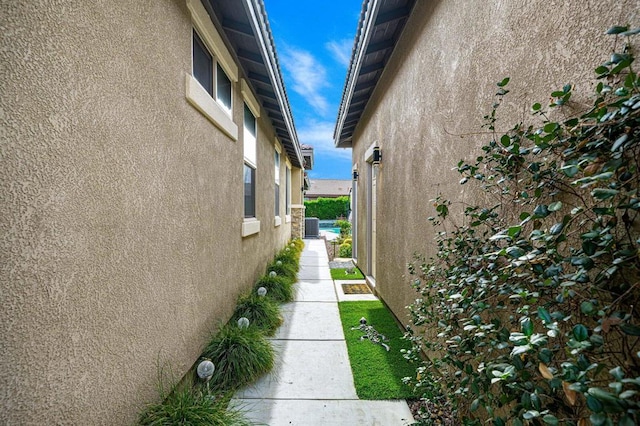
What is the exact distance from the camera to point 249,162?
677cm

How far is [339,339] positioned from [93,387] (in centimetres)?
360

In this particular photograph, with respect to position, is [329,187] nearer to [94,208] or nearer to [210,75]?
[210,75]

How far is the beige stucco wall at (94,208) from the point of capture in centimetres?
151

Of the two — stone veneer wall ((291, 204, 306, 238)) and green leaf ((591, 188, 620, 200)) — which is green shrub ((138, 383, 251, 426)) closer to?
green leaf ((591, 188, 620, 200))

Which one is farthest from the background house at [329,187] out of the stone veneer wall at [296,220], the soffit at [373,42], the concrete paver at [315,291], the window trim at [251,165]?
the window trim at [251,165]

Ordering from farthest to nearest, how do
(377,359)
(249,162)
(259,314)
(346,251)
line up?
(346,251) < (249,162) < (259,314) < (377,359)

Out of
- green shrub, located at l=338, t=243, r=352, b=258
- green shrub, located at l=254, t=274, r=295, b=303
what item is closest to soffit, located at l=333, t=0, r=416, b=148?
green shrub, located at l=254, t=274, r=295, b=303

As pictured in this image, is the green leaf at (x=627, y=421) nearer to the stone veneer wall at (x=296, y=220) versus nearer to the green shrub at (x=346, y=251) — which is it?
the green shrub at (x=346, y=251)

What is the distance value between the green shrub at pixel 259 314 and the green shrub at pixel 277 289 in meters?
1.24

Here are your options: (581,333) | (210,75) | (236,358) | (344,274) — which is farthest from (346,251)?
(581,333)

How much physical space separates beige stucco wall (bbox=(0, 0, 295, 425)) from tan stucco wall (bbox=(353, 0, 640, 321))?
9.51 ft

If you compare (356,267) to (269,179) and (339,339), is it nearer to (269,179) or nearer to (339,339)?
(269,179)

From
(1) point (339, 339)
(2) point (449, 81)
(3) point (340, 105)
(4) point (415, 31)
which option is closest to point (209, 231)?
(1) point (339, 339)

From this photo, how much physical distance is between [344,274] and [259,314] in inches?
199
